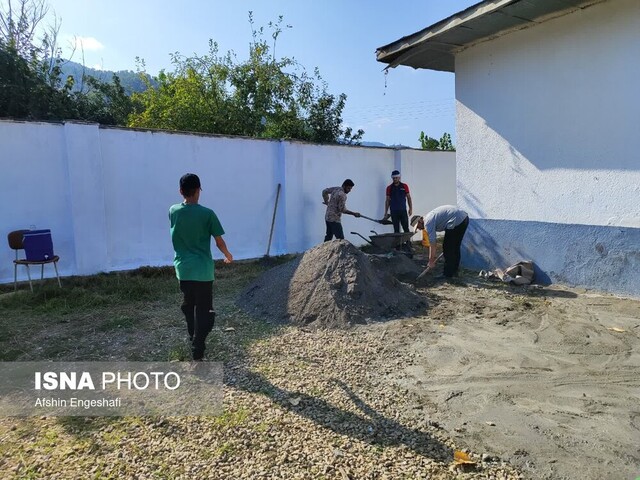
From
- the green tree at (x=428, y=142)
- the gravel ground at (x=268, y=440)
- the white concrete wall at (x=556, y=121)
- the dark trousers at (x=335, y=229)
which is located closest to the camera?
the gravel ground at (x=268, y=440)

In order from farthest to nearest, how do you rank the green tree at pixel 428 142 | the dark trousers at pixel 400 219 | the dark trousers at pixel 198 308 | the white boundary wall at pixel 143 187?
the green tree at pixel 428 142 → the dark trousers at pixel 400 219 → the white boundary wall at pixel 143 187 → the dark trousers at pixel 198 308

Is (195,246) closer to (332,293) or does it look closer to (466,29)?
(332,293)

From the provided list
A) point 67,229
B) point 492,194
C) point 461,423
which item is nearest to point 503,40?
point 492,194

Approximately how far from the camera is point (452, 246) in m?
7.18

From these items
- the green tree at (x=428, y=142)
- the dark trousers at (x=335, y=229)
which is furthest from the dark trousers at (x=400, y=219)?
the green tree at (x=428, y=142)

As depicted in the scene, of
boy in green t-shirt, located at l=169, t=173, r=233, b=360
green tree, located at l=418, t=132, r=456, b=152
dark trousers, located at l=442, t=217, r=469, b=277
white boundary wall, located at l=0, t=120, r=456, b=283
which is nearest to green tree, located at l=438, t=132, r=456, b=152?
green tree, located at l=418, t=132, r=456, b=152

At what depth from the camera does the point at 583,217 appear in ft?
21.4

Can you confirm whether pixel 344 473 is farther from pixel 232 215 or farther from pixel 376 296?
pixel 232 215

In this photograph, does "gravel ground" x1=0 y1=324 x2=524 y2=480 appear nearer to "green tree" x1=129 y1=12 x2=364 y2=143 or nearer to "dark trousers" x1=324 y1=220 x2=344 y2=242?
"dark trousers" x1=324 y1=220 x2=344 y2=242

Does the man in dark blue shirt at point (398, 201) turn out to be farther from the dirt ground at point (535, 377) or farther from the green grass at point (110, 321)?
the green grass at point (110, 321)

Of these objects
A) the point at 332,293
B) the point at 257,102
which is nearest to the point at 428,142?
the point at 257,102

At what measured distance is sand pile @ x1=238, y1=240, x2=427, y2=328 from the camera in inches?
209

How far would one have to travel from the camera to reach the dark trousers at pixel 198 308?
12.7ft

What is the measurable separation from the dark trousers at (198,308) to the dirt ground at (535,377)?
5.49 ft
